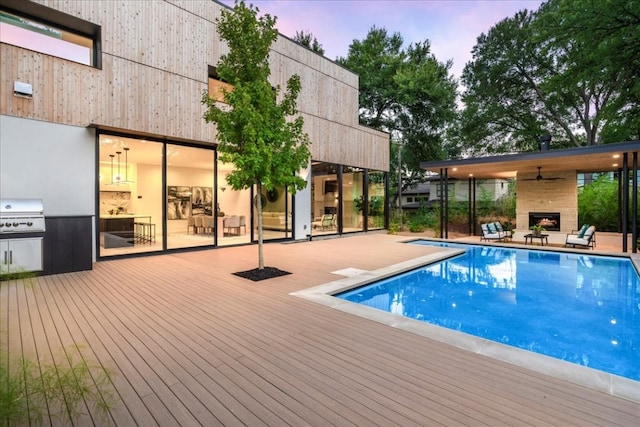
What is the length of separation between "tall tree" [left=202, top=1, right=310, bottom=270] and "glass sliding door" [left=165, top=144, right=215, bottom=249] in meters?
3.50

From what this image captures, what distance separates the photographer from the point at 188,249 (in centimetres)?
882

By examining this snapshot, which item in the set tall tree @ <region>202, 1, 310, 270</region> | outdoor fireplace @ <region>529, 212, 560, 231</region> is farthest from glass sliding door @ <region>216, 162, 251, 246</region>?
outdoor fireplace @ <region>529, 212, 560, 231</region>

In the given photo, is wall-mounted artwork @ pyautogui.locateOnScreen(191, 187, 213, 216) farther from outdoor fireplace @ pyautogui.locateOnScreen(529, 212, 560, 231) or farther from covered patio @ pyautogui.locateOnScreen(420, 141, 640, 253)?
outdoor fireplace @ pyautogui.locateOnScreen(529, 212, 560, 231)

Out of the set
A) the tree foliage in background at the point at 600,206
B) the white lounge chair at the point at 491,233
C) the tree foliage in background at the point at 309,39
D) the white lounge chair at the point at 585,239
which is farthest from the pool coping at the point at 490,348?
the tree foliage in background at the point at 309,39

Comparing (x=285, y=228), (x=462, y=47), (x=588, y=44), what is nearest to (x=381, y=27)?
(x=462, y=47)

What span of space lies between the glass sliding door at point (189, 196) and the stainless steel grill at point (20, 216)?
293cm

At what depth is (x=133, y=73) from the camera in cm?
751

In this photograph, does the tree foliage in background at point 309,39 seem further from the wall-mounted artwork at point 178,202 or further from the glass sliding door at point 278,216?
the wall-mounted artwork at point 178,202

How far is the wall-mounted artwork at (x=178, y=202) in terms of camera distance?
343 inches

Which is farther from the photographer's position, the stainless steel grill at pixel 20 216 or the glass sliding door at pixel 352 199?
the glass sliding door at pixel 352 199

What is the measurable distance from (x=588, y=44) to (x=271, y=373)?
647 inches

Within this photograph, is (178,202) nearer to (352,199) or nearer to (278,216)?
(278,216)

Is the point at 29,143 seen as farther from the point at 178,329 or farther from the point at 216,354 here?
the point at 216,354

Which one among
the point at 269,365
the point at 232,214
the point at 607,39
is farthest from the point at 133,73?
the point at 607,39
